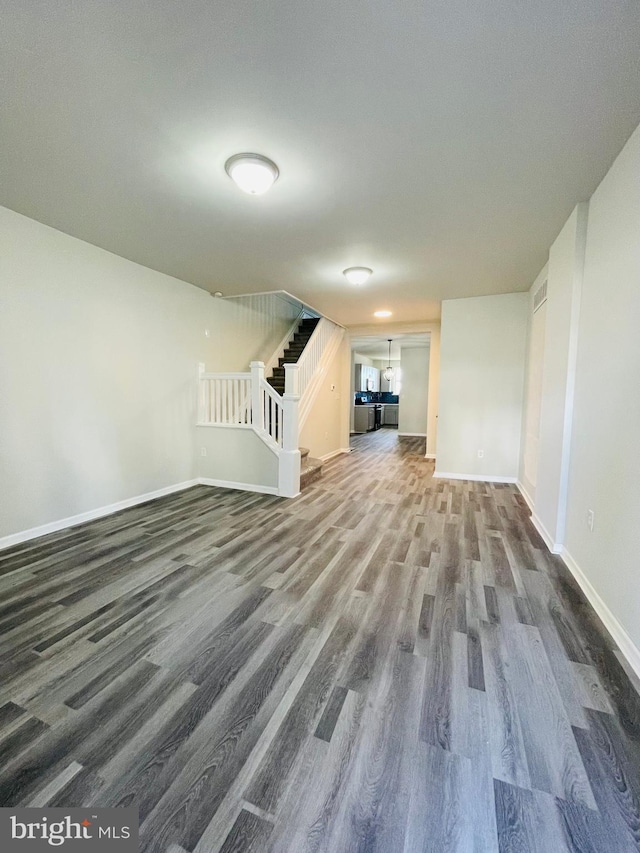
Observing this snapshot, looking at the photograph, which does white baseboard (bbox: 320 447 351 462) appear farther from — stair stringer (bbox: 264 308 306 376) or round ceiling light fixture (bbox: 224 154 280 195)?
round ceiling light fixture (bbox: 224 154 280 195)

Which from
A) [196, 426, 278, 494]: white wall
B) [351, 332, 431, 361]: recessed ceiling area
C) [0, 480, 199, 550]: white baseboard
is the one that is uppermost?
[351, 332, 431, 361]: recessed ceiling area

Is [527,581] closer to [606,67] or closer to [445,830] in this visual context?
[445,830]

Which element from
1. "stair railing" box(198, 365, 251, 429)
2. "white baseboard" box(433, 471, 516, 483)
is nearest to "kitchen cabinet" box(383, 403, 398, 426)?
"white baseboard" box(433, 471, 516, 483)

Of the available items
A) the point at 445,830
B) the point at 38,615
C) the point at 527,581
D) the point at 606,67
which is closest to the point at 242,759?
the point at 445,830

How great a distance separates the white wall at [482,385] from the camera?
15.9ft

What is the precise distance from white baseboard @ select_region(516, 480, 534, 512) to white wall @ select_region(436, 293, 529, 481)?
0.33 m

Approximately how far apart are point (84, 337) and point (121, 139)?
1.93 m

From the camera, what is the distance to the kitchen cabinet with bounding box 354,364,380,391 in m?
11.6

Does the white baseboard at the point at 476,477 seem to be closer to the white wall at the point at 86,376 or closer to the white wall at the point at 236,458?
the white wall at the point at 236,458

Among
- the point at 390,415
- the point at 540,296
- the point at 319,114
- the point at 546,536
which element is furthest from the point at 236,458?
the point at 390,415

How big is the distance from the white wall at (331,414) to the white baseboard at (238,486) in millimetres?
1407

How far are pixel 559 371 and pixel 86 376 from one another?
14.1ft

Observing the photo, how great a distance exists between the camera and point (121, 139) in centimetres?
195

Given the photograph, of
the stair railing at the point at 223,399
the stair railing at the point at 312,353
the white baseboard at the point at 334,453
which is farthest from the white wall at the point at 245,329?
the white baseboard at the point at 334,453
